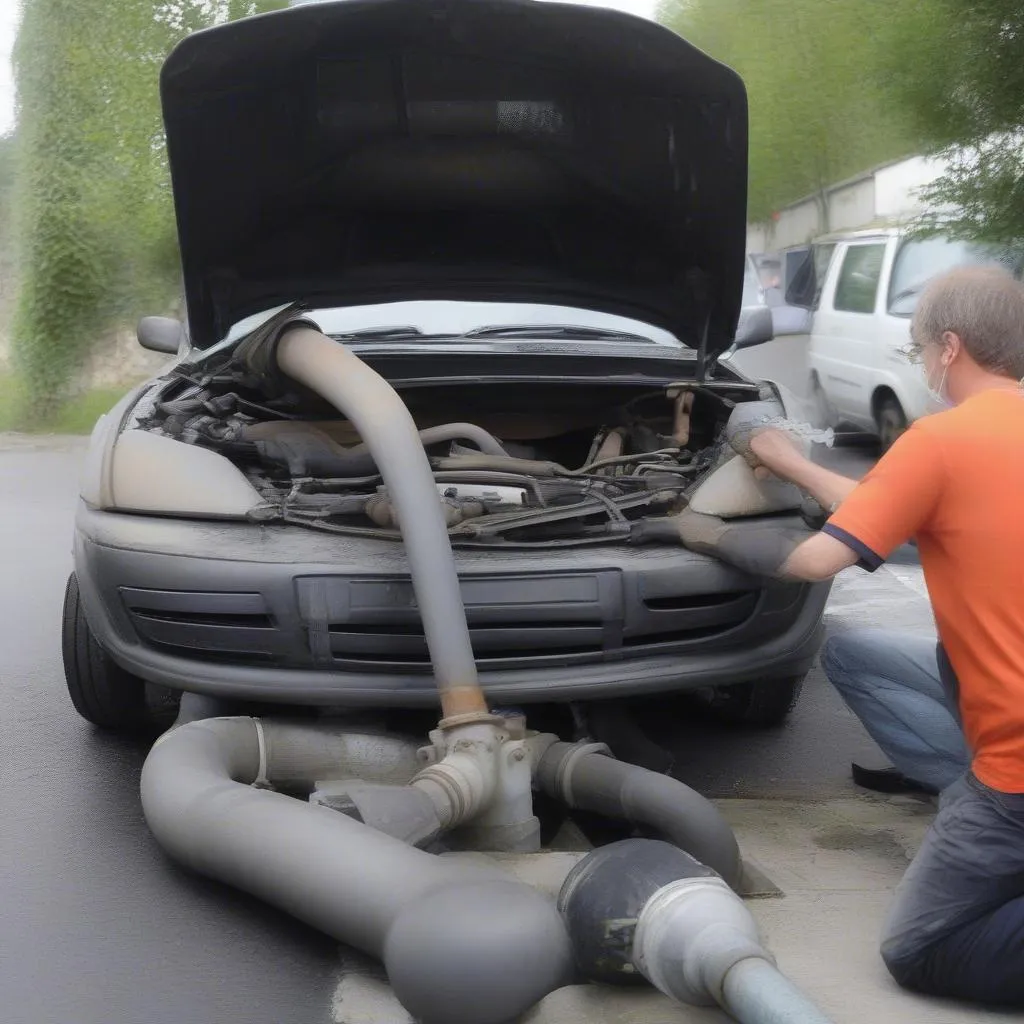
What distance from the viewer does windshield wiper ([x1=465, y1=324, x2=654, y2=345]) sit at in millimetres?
4938

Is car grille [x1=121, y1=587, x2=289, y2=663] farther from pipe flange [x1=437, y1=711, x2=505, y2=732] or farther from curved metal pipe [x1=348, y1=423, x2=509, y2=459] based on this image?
curved metal pipe [x1=348, y1=423, x2=509, y2=459]

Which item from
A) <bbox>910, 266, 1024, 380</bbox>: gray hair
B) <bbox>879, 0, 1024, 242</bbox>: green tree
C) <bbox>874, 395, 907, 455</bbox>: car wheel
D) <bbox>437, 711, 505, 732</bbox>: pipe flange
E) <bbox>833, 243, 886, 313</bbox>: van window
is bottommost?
<bbox>874, 395, 907, 455</bbox>: car wheel

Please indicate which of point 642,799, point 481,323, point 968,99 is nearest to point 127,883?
point 642,799

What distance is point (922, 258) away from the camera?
9.52 metres

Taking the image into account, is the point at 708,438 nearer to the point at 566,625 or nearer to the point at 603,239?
the point at 603,239

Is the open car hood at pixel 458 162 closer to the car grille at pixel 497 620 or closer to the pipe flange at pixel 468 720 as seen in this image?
the car grille at pixel 497 620

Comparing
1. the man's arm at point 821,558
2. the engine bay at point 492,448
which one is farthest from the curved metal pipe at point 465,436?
the man's arm at point 821,558

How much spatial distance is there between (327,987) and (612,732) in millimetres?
1292

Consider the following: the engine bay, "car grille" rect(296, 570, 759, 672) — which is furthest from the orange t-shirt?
the engine bay

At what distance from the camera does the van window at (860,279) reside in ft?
32.4

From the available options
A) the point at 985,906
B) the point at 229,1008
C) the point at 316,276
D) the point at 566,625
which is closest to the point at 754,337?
the point at 316,276

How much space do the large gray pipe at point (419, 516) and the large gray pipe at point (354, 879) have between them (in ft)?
1.54

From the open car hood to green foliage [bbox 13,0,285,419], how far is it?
12.5 metres

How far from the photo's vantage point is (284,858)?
107 inches
